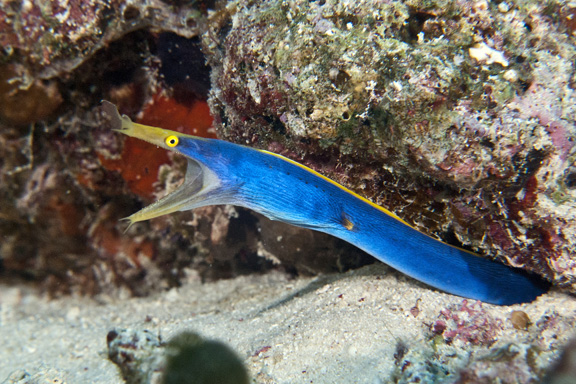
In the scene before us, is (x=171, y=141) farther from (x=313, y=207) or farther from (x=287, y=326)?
(x=287, y=326)

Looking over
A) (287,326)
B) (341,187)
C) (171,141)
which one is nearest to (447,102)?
(341,187)

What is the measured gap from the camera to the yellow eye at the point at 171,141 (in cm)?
171

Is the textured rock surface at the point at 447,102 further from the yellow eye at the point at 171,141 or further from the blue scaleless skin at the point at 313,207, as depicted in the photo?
the yellow eye at the point at 171,141

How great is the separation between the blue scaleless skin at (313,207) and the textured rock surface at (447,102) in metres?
0.18

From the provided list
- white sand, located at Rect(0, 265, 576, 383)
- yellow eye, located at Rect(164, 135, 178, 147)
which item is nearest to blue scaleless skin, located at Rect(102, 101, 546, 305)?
yellow eye, located at Rect(164, 135, 178, 147)

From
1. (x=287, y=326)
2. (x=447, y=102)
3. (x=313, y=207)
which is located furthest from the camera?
(x=287, y=326)

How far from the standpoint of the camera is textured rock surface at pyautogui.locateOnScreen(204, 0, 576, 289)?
165 cm

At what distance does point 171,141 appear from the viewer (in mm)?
1726

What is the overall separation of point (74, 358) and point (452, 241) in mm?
3054

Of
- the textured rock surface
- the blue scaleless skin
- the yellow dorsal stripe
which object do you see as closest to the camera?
the textured rock surface

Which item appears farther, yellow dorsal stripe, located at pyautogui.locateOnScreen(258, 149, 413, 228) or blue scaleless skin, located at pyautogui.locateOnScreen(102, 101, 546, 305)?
yellow dorsal stripe, located at pyautogui.locateOnScreen(258, 149, 413, 228)

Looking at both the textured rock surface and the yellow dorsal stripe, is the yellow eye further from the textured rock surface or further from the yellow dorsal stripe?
the textured rock surface

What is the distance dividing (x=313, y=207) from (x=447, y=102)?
2.92 feet

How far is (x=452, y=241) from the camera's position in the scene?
2236 mm
